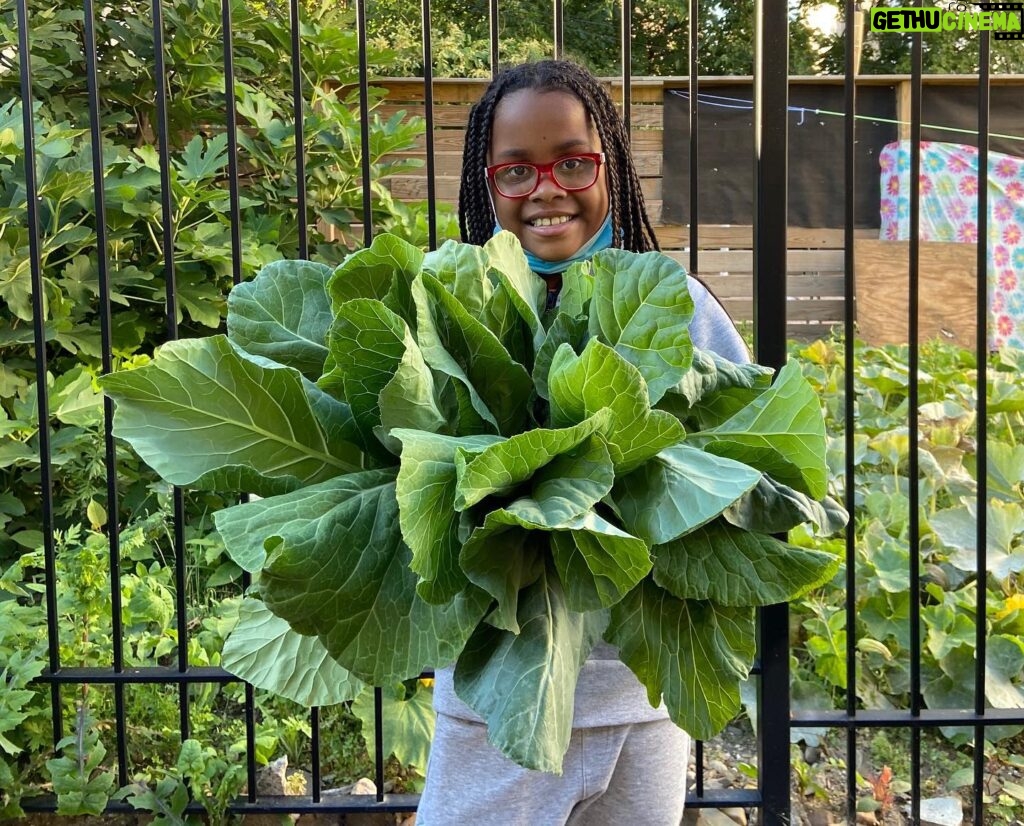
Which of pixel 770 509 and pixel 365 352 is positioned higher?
pixel 365 352

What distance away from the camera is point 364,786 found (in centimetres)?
227

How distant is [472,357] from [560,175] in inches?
20.9

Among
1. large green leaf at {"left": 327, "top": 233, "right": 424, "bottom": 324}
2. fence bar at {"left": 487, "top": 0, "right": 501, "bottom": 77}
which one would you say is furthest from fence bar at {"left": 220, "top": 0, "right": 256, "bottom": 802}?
large green leaf at {"left": 327, "top": 233, "right": 424, "bottom": 324}

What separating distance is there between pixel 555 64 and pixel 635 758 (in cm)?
109

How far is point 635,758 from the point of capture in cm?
130

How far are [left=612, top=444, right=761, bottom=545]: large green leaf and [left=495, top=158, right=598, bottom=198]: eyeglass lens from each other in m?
0.57

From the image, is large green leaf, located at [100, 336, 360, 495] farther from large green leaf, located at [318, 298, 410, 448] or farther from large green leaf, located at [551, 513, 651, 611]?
large green leaf, located at [551, 513, 651, 611]

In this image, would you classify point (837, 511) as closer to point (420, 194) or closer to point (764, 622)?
point (764, 622)

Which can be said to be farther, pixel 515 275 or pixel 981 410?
pixel 981 410

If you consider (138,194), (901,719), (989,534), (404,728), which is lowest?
(404,728)

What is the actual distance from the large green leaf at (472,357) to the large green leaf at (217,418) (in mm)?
166

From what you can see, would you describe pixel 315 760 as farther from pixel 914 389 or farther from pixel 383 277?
pixel 914 389

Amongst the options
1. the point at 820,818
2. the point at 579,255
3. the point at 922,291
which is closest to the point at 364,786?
the point at 820,818

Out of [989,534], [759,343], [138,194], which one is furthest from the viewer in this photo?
[138,194]
